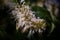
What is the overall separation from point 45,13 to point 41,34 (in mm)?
139

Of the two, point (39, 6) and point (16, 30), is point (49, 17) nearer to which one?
point (39, 6)

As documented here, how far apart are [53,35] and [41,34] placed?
3.4 inches

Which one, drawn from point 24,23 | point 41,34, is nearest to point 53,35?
point 41,34

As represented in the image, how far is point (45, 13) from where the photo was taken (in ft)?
4.48

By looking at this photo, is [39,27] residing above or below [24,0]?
below

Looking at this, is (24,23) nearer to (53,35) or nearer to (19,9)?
(19,9)

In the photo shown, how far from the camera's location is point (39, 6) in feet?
4.51

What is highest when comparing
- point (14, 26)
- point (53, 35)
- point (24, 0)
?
point (24, 0)

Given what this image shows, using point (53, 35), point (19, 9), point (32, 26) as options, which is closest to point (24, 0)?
point (19, 9)

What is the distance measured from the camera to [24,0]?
4.44 ft

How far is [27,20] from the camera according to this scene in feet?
4.42

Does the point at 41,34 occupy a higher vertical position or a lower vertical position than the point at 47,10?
lower

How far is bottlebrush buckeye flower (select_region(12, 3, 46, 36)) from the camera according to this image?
4.38 ft

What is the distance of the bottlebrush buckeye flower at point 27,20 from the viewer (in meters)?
1.33
